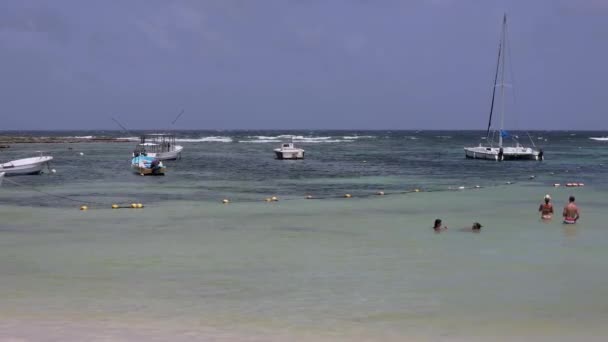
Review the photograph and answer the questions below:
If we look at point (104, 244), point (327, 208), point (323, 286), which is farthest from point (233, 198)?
point (323, 286)

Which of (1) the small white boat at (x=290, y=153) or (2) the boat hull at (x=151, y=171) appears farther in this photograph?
(1) the small white boat at (x=290, y=153)

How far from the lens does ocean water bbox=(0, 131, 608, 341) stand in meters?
13.2

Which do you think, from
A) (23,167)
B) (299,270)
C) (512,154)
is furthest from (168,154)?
(299,270)

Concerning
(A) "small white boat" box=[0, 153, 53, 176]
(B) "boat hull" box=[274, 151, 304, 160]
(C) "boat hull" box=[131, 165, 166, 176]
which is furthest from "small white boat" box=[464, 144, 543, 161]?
(A) "small white boat" box=[0, 153, 53, 176]

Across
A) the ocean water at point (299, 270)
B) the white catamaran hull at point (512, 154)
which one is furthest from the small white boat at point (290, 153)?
the ocean water at point (299, 270)

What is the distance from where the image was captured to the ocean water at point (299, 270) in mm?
13180

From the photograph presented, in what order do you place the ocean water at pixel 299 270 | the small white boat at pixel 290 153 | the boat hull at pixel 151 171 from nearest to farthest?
the ocean water at pixel 299 270, the boat hull at pixel 151 171, the small white boat at pixel 290 153

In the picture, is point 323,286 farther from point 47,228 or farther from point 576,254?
point 47,228

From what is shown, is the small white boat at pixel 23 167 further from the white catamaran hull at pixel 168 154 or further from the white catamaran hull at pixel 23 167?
the white catamaran hull at pixel 168 154

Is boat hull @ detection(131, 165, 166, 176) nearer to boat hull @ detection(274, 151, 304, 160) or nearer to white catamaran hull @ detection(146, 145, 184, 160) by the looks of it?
white catamaran hull @ detection(146, 145, 184, 160)

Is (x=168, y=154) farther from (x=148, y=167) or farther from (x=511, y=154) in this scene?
(x=511, y=154)

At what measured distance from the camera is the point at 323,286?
640 inches

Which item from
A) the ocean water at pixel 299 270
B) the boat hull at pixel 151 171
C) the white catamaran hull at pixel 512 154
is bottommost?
the boat hull at pixel 151 171

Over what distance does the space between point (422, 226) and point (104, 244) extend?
1055 cm
